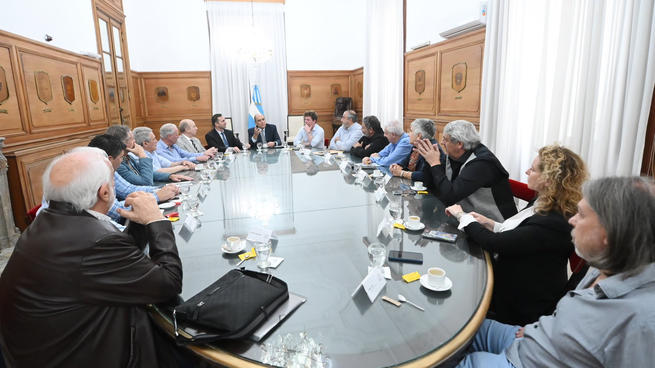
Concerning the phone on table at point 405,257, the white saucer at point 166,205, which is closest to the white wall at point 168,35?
the white saucer at point 166,205

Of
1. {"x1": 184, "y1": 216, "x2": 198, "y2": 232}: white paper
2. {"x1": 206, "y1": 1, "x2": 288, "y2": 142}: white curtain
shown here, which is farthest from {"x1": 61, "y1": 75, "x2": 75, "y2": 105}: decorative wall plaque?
{"x1": 184, "y1": 216, "x2": 198, "y2": 232}: white paper

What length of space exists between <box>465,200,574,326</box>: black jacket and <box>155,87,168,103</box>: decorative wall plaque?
7674 millimetres

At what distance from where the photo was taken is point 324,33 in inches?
322

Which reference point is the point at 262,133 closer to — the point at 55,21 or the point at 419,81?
the point at 419,81

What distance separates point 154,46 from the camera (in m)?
7.49

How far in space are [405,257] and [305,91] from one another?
734cm

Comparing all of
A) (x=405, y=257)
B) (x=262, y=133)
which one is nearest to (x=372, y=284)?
(x=405, y=257)

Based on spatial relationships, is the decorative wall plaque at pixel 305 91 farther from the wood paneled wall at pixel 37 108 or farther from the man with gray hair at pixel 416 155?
the man with gray hair at pixel 416 155

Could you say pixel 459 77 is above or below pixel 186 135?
above

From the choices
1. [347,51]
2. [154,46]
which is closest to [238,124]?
[154,46]

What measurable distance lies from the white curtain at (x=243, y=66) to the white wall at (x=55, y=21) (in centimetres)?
264

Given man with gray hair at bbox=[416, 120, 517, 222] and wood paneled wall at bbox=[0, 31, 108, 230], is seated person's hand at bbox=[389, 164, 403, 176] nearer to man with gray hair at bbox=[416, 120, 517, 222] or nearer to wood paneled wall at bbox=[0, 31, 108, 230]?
man with gray hair at bbox=[416, 120, 517, 222]

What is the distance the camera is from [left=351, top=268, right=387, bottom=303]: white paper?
1.15 metres

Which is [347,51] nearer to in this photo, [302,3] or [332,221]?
[302,3]
